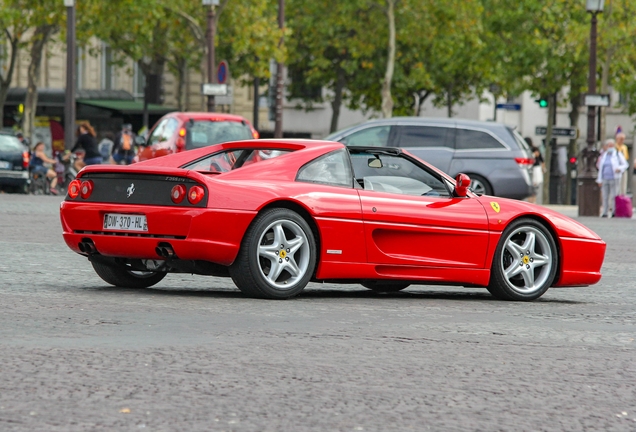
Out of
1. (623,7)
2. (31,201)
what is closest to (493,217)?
(31,201)

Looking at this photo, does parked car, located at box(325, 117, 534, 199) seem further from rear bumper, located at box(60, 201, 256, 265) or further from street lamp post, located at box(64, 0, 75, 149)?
rear bumper, located at box(60, 201, 256, 265)

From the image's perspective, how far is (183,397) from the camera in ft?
18.4

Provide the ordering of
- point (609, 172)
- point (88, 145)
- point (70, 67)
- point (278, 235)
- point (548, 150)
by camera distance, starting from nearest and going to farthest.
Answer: point (278, 235)
point (609, 172)
point (88, 145)
point (70, 67)
point (548, 150)

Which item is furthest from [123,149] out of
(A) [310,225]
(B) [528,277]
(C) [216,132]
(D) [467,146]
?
(A) [310,225]

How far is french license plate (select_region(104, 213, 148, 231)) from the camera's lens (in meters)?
9.25

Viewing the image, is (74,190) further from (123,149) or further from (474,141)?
(123,149)

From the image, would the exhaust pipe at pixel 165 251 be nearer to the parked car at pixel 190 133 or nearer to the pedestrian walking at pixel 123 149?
the parked car at pixel 190 133

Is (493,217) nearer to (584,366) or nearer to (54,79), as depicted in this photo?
(584,366)

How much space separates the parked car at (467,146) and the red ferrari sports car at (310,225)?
13466 millimetres

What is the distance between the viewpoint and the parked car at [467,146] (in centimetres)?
2431

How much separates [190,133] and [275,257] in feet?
50.5

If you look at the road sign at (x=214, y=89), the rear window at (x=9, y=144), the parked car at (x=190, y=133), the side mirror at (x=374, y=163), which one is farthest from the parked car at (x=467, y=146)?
the side mirror at (x=374, y=163)

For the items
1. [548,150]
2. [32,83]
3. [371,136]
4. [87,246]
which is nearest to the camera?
[87,246]

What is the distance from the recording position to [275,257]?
365 inches
